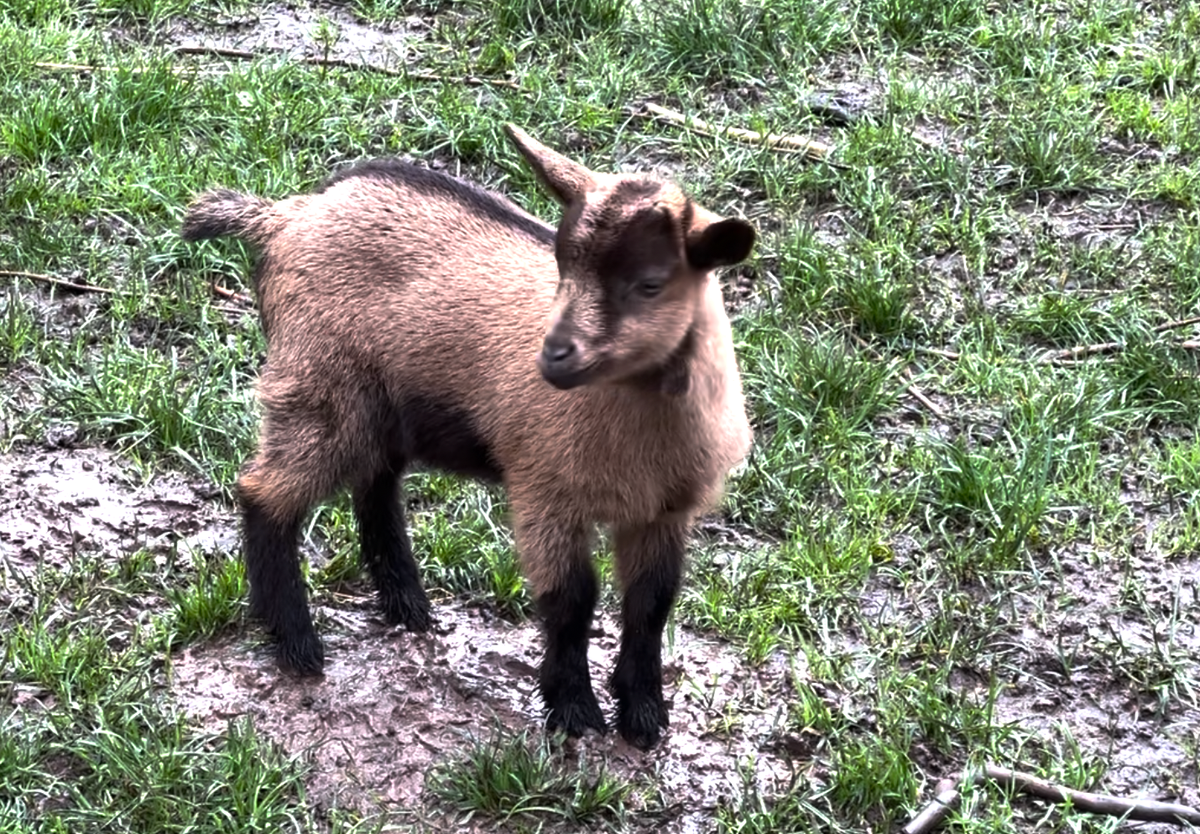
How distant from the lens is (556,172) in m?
4.40

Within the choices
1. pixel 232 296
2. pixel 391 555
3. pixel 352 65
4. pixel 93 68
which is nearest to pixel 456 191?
pixel 391 555

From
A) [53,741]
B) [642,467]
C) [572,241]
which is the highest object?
[572,241]

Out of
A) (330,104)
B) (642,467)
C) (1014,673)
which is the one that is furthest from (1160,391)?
(330,104)

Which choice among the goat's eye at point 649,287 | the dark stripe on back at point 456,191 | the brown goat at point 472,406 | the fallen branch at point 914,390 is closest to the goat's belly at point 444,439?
the brown goat at point 472,406

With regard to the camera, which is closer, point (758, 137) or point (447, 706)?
point (447, 706)

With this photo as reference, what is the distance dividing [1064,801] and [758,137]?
3773mm

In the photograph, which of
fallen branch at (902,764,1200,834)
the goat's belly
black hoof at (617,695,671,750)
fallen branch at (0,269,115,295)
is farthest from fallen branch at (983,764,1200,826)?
fallen branch at (0,269,115,295)

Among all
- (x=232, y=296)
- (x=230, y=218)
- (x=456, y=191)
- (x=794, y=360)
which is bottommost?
(x=232, y=296)

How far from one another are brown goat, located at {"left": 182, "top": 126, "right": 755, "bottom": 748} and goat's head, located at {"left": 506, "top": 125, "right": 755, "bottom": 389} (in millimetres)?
94

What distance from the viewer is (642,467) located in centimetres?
465

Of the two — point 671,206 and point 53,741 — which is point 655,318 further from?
point 53,741

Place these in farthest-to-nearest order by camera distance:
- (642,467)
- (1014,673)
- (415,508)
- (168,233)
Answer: (168,233), (415,508), (1014,673), (642,467)

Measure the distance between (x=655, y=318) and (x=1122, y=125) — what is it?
14.5ft

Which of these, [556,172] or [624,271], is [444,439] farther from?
[624,271]
